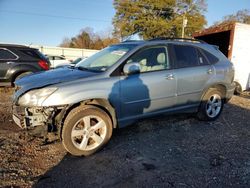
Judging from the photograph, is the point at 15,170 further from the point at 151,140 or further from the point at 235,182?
the point at 235,182

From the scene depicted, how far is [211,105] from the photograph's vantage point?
5.42m

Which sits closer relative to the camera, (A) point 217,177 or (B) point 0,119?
(A) point 217,177

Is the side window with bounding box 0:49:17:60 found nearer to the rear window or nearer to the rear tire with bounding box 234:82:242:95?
the rear window

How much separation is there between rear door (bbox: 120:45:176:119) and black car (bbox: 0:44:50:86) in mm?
5769

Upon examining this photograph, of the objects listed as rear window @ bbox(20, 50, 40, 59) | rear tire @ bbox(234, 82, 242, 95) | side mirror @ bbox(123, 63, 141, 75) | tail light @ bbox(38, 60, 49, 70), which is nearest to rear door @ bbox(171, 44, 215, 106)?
side mirror @ bbox(123, 63, 141, 75)

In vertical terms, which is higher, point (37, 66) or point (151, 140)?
point (37, 66)

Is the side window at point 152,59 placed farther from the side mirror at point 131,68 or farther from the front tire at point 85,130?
the front tire at point 85,130

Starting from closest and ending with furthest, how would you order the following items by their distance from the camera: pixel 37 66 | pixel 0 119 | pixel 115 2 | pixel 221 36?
1. pixel 0 119
2. pixel 37 66
3. pixel 221 36
4. pixel 115 2

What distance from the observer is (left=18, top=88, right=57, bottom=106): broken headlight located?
340 centimetres

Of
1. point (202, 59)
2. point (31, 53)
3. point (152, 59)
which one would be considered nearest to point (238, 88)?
point (202, 59)

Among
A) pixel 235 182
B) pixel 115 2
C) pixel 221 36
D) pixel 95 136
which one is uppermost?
pixel 115 2

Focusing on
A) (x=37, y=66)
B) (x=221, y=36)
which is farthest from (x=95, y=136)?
(x=221, y=36)

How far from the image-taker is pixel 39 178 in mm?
3086

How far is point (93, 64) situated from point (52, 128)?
154cm
